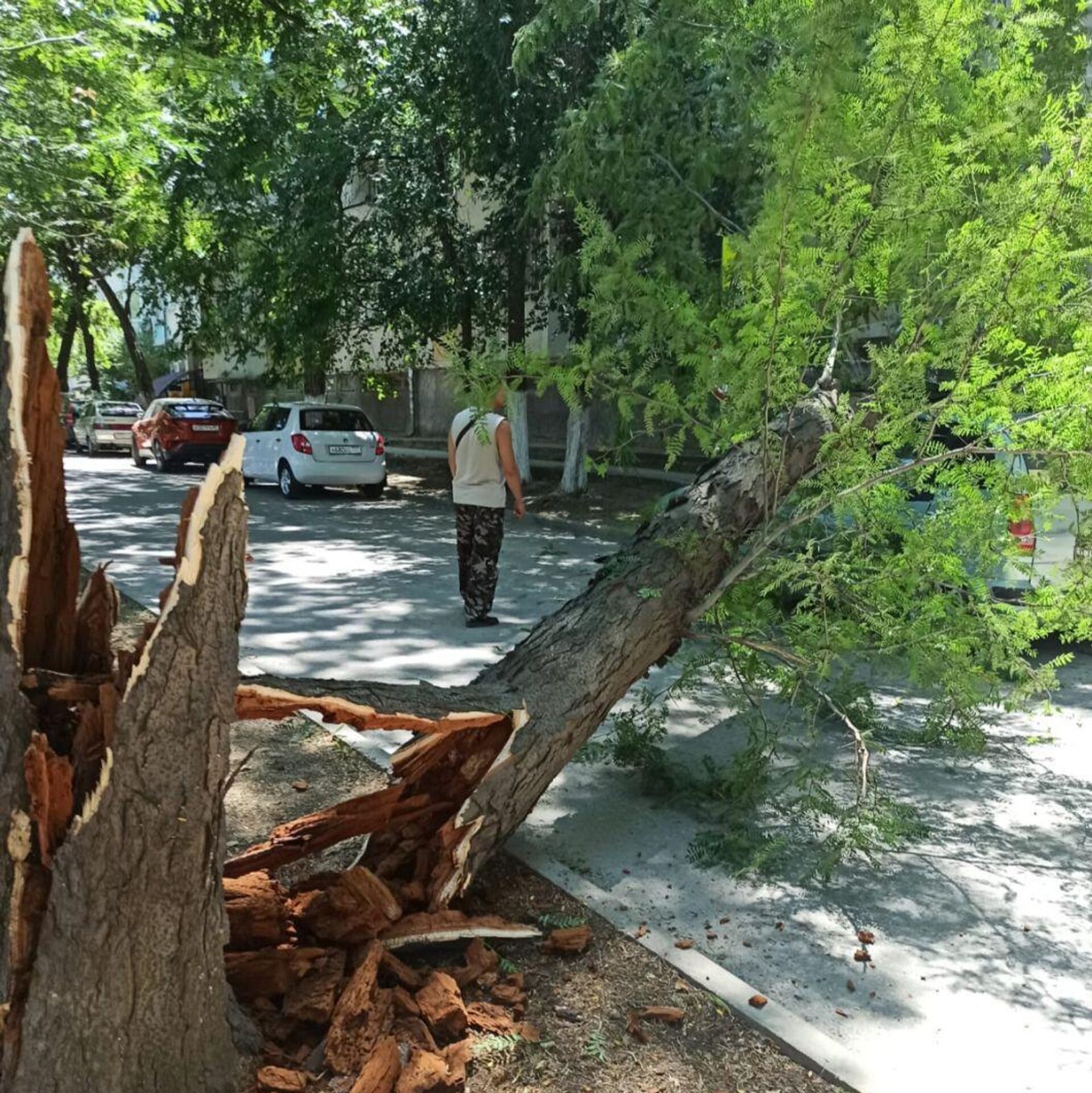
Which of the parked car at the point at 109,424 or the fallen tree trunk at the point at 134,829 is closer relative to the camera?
the fallen tree trunk at the point at 134,829

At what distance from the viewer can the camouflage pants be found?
7.73 metres

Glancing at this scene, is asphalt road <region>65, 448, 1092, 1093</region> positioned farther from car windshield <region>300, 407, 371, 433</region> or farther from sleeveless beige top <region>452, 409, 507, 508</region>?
car windshield <region>300, 407, 371, 433</region>

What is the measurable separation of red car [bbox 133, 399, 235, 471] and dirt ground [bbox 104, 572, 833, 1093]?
2066 centimetres

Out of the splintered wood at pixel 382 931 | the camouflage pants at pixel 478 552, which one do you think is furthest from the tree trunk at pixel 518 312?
the splintered wood at pixel 382 931

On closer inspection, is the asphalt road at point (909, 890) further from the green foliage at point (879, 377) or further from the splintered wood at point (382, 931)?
the splintered wood at point (382, 931)

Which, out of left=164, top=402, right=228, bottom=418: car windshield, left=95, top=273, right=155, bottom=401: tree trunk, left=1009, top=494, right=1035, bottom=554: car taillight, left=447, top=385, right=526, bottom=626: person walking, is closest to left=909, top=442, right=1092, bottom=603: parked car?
left=1009, top=494, right=1035, bottom=554: car taillight

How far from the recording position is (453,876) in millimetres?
3266

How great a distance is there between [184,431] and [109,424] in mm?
7482

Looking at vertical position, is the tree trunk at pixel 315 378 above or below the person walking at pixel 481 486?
above

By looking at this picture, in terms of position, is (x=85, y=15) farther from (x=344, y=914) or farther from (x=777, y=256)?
(x=344, y=914)

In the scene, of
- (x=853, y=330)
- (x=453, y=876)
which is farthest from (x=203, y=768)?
(x=853, y=330)

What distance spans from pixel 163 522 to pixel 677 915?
12.4 metres

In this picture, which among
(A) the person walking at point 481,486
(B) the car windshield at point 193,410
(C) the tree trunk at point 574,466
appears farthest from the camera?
(B) the car windshield at point 193,410

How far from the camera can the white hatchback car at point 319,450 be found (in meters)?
18.2
